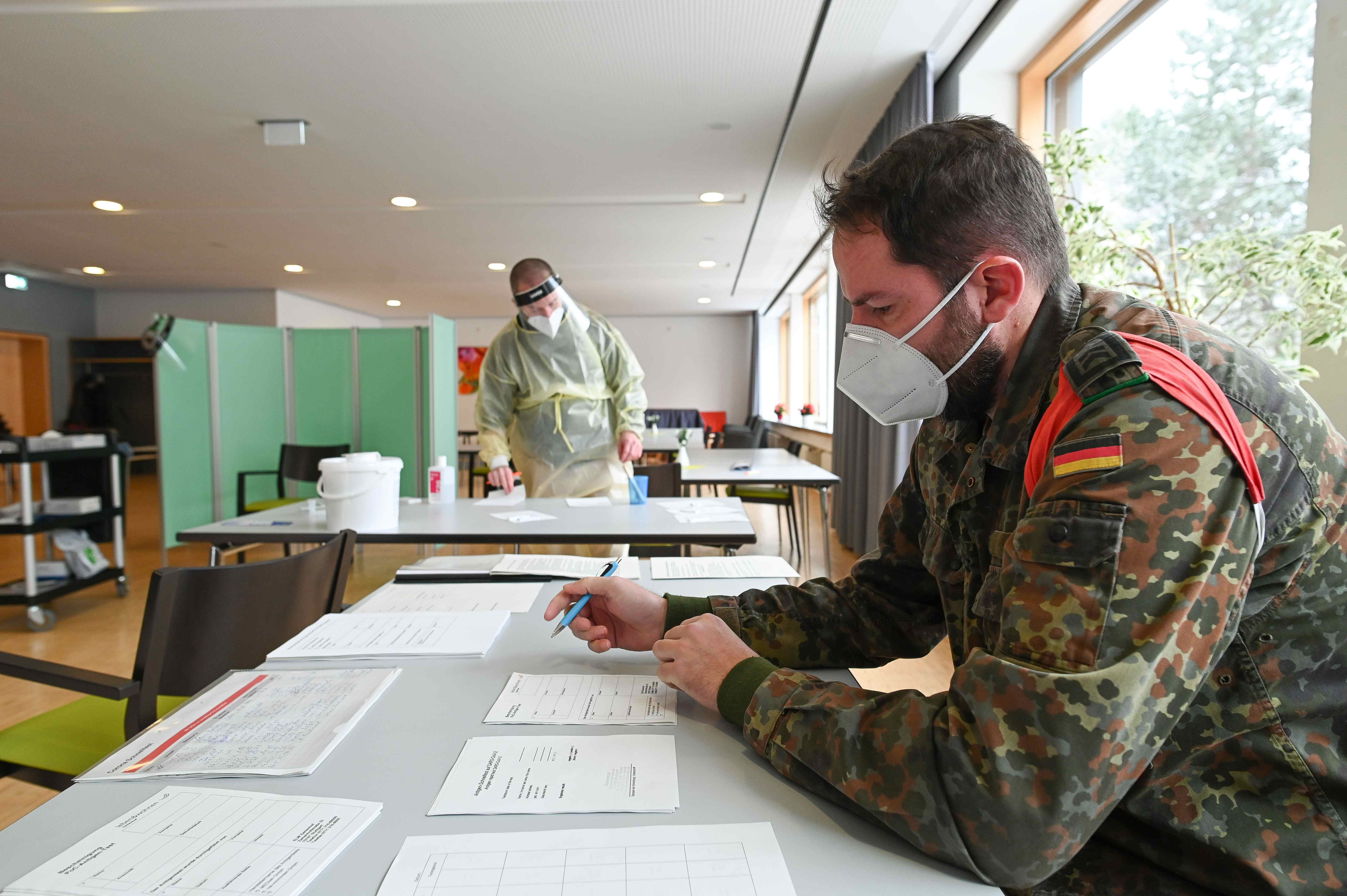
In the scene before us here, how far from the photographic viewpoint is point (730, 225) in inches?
246

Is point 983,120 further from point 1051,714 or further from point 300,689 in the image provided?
point 300,689

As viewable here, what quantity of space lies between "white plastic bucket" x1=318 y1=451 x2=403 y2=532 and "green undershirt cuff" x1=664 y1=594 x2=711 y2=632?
4.68ft

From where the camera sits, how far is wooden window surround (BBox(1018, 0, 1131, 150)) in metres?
2.71

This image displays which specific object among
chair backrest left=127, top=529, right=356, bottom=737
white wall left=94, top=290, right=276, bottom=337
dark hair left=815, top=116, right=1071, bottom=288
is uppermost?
white wall left=94, top=290, right=276, bottom=337

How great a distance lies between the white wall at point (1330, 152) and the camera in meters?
1.61

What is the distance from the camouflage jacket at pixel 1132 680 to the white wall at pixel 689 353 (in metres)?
11.9

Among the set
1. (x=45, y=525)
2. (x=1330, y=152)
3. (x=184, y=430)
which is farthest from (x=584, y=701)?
(x=184, y=430)

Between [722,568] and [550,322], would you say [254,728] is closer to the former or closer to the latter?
[722,568]

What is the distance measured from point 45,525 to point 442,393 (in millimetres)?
2314

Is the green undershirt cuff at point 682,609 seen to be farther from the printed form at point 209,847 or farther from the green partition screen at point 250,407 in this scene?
the green partition screen at point 250,407

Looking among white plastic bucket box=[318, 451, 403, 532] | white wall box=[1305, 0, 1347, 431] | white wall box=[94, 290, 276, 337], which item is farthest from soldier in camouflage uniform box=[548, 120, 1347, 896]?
white wall box=[94, 290, 276, 337]

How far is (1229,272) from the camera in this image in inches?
77.5

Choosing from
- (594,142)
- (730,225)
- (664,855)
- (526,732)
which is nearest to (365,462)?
(526,732)

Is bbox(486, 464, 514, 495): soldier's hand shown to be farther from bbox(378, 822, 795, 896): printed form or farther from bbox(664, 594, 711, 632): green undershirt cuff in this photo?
bbox(378, 822, 795, 896): printed form
